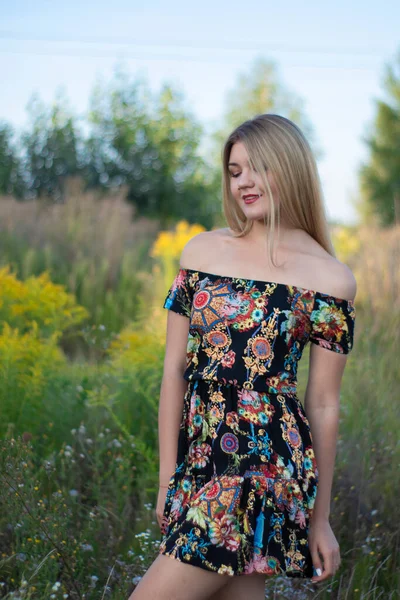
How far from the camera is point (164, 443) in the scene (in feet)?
6.44

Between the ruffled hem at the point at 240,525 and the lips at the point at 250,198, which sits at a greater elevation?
the lips at the point at 250,198

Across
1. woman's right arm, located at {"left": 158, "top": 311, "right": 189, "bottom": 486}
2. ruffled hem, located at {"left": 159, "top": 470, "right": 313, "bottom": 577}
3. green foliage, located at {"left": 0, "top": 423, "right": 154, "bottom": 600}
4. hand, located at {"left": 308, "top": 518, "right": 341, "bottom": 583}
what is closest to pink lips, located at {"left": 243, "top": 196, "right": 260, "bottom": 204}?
woman's right arm, located at {"left": 158, "top": 311, "right": 189, "bottom": 486}

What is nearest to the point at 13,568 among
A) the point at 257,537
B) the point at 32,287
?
the point at 257,537

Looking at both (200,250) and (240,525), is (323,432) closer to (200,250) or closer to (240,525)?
(240,525)

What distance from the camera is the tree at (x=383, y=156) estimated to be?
29.3 metres

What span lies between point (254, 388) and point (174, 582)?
1.67ft

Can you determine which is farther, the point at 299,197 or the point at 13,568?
the point at 13,568

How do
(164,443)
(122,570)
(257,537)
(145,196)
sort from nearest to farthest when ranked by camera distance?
(257,537) → (164,443) → (122,570) → (145,196)

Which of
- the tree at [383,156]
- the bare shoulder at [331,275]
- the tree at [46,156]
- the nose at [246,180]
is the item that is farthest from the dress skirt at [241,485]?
the tree at [383,156]

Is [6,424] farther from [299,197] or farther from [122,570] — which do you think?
[299,197]

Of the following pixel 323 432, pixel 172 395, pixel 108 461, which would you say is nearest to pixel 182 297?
pixel 172 395

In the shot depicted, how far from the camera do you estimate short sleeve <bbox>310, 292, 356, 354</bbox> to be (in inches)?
75.6

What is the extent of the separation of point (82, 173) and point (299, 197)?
1513cm

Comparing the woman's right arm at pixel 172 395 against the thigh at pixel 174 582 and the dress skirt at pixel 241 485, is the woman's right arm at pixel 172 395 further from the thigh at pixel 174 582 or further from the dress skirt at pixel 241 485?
the thigh at pixel 174 582
